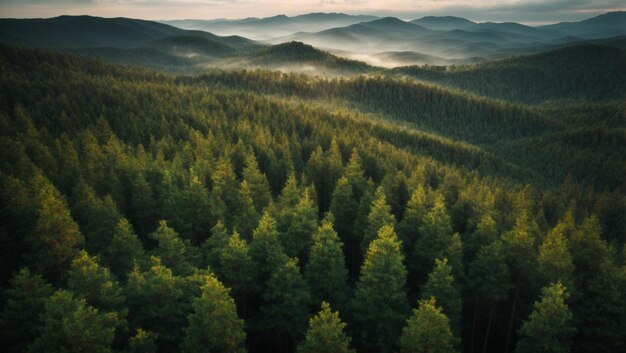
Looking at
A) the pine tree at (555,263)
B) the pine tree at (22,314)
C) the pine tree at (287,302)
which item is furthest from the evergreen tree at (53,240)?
the pine tree at (555,263)

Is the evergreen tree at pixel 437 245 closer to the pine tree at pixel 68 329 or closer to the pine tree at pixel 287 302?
the pine tree at pixel 287 302

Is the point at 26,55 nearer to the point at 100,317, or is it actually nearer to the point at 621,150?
the point at 100,317

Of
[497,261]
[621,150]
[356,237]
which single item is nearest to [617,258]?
[497,261]

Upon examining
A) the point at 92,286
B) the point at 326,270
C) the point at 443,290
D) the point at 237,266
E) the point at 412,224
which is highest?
the point at 92,286

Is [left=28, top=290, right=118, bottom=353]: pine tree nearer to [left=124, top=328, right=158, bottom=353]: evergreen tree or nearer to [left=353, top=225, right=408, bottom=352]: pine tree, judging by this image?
[left=124, top=328, right=158, bottom=353]: evergreen tree

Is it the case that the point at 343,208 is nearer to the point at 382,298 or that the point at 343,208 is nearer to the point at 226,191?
the point at 226,191

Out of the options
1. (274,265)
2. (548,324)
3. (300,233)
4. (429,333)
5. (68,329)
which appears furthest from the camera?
(300,233)

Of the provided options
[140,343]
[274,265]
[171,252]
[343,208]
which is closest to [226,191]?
[343,208]
